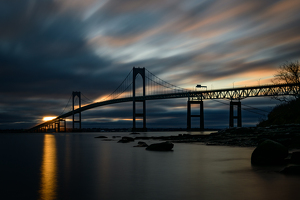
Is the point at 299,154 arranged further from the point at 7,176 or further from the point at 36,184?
the point at 7,176

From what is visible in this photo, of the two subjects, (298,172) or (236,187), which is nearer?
(236,187)

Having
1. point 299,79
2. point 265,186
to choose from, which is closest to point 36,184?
point 265,186

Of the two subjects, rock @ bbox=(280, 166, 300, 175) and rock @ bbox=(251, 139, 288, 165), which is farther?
rock @ bbox=(251, 139, 288, 165)

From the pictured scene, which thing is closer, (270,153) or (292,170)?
(292,170)

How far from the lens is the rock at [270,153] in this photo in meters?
13.2

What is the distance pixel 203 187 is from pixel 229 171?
354cm

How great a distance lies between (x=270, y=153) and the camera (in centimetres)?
1338

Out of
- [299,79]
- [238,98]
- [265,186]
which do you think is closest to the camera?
[265,186]

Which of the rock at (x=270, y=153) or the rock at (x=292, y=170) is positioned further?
the rock at (x=270, y=153)

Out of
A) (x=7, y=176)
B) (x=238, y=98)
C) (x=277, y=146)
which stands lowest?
(x=7, y=176)

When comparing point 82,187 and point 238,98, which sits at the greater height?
point 238,98

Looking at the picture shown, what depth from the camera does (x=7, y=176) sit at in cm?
1229

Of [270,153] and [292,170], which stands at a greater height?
[270,153]

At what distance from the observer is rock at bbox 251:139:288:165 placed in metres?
13.2
